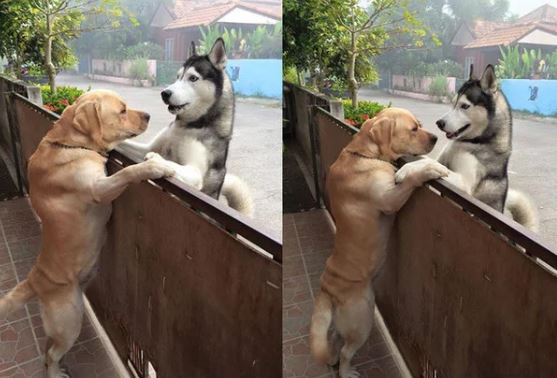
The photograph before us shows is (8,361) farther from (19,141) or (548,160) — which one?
(548,160)

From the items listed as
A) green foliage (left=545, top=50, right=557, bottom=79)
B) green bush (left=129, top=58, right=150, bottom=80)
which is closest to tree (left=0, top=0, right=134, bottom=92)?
green bush (left=129, top=58, right=150, bottom=80)

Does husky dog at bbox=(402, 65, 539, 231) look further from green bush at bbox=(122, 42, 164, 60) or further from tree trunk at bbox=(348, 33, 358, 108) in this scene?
green bush at bbox=(122, 42, 164, 60)

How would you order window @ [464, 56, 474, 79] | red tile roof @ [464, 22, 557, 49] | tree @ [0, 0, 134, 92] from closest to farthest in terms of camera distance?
red tile roof @ [464, 22, 557, 49] → window @ [464, 56, 474, 79] → tree @ [0, 0, 134, 92]

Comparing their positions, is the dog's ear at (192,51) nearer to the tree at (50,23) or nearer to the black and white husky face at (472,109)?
the tree at (50,23)

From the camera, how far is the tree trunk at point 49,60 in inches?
64.2

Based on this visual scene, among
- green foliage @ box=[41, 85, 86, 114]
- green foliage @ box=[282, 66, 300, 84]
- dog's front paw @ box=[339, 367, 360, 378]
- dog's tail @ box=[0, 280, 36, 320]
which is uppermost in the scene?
green foliage @ box=[282, 66, 300, 84]

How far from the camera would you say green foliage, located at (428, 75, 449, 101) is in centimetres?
144

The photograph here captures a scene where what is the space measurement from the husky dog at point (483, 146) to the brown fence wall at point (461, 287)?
0.08 m

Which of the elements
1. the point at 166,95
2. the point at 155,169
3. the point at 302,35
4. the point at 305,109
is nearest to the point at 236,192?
the point at 155,169

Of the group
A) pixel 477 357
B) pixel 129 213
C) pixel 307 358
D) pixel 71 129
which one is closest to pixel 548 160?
pixel 477 357

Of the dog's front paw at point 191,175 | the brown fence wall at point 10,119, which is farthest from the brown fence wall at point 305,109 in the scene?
the brown fence wall at point 10,119

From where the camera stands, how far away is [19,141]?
1737 millimetres

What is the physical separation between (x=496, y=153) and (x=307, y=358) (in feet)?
3.13

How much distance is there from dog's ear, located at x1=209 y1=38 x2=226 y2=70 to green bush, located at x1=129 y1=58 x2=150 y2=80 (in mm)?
235
